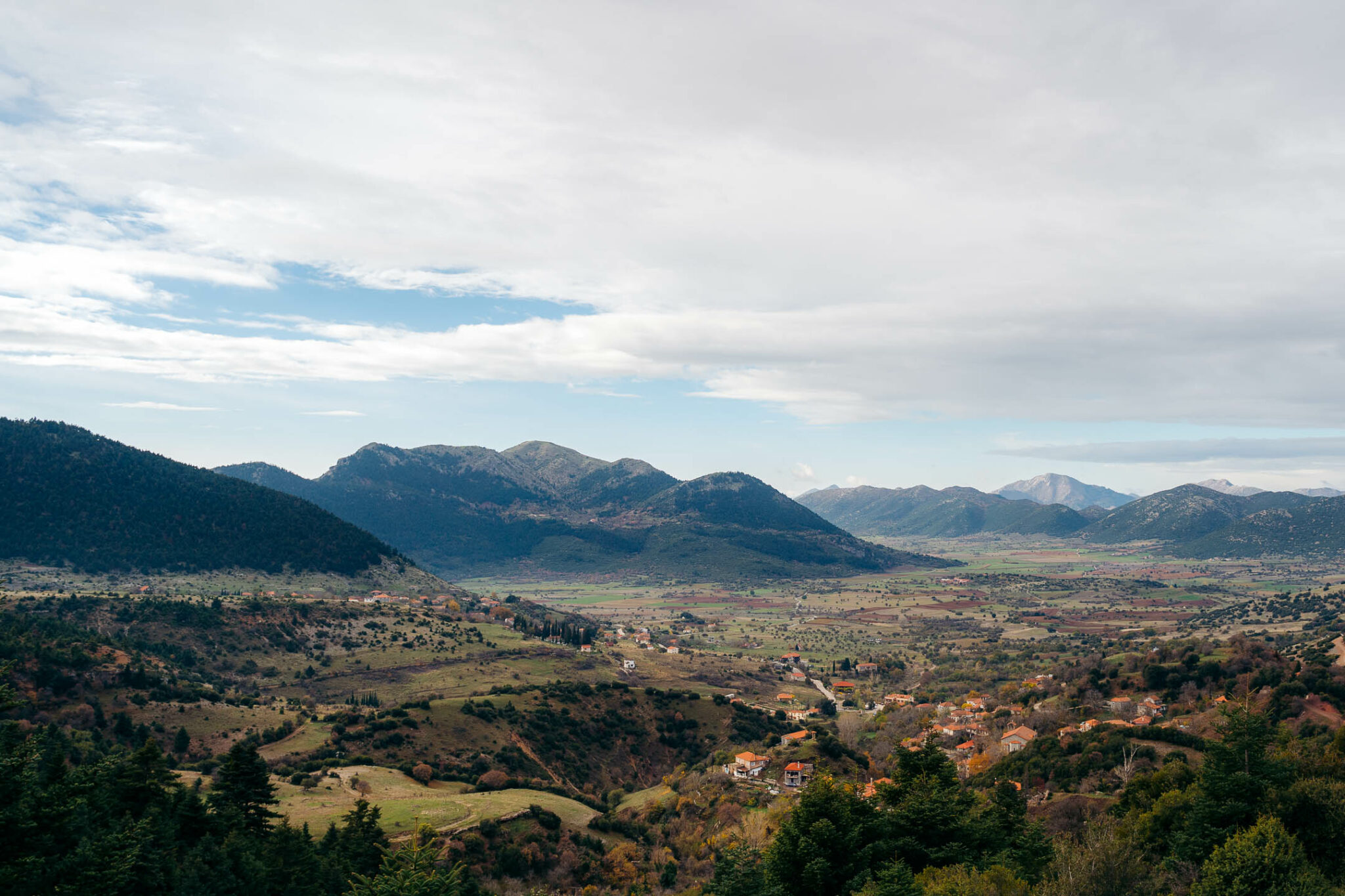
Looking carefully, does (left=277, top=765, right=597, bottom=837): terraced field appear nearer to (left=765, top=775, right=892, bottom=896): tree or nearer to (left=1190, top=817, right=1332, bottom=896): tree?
(left=765, top=775, right=892, bottom=896): tree

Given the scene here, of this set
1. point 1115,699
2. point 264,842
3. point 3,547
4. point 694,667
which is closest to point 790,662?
point 694,667

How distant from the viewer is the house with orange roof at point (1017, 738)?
224ft

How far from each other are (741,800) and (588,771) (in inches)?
974

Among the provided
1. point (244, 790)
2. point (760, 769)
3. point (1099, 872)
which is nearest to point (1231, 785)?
point (1099, 872)

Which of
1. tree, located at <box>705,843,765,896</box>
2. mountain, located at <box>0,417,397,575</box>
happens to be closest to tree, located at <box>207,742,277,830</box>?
tree, located at <box>705,843,765,896</box>

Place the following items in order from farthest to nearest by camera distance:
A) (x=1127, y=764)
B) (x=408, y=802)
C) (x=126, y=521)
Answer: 1. (x=126, y=521)
2. (x=1127, y=764)
3. (x=408, y=802)

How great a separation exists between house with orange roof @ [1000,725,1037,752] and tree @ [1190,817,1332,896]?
3887cm

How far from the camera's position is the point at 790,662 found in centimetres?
15162

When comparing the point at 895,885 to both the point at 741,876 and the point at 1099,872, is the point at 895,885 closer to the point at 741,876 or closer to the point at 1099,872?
the point at 741,876

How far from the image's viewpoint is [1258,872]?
93.1 ft

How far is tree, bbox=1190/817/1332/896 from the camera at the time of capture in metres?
27.6

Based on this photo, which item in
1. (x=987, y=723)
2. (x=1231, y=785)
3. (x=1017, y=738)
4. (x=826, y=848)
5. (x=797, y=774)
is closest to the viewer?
(x=826, y=848)

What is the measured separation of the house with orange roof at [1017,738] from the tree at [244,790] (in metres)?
59.8

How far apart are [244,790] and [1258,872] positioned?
1778 inches
